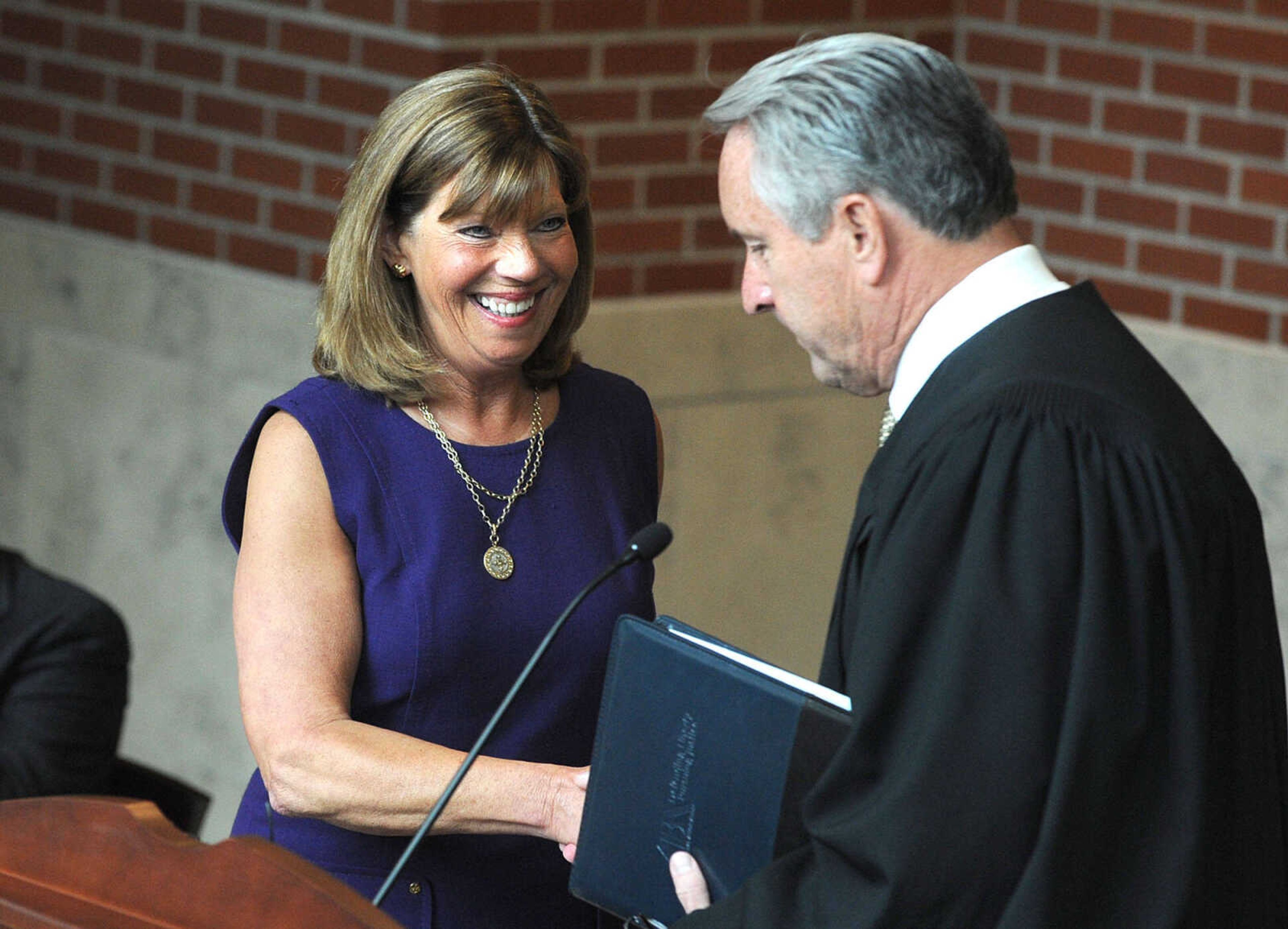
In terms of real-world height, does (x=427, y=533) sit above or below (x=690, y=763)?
above

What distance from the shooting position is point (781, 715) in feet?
5.99

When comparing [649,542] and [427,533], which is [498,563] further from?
[649,542]

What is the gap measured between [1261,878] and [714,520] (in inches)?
107

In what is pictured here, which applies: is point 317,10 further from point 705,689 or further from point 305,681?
point 705,689

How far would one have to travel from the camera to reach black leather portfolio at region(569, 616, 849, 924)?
1828 mm

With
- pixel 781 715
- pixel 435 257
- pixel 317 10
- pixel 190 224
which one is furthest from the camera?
pixel 190 224

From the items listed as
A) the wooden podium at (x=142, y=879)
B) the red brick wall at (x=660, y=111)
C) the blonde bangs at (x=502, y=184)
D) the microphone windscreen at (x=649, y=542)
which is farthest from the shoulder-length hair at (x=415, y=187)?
the red brick wall at (x=660, y=111)

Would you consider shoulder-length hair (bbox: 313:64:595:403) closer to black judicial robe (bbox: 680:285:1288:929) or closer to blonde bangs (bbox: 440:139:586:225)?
blonde bangs (bbox: 440:139:586:225)

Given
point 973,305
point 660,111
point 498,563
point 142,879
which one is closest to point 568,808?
point 498,563

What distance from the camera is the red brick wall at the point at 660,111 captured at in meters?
4.07

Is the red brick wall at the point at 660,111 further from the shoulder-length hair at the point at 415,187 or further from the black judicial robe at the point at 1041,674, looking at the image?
the black judicial robe at the point at 1041,674

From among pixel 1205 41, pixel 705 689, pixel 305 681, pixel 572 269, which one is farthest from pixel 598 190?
pixel 705 689

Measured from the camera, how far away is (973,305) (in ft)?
6.15

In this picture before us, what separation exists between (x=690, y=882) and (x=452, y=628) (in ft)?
1.82
